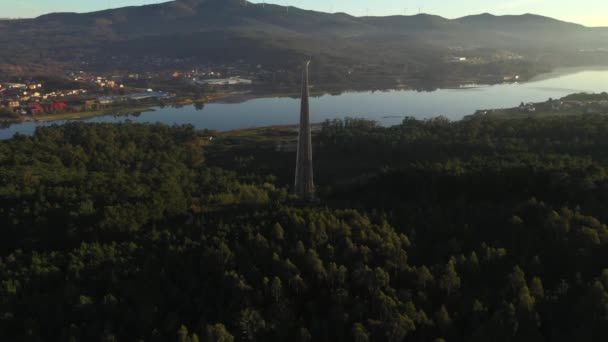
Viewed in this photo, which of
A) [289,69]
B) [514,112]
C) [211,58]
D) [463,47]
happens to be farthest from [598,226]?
[463,47]

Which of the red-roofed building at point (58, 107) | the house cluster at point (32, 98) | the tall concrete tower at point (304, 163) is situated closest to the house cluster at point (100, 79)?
the house cluster at point (32, 98)

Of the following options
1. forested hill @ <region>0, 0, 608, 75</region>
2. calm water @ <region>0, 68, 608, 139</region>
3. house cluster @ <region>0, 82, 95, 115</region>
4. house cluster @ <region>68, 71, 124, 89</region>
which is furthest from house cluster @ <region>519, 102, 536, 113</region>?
house cluster @ <region>68, 71, 124, 89</region>

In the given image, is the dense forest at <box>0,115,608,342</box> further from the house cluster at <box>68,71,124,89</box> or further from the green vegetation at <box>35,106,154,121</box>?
the house cluster at <box>68,71,124,89</box>

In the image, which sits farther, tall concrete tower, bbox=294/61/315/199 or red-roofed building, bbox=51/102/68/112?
red-roofed building, bbox=51/102/68/112

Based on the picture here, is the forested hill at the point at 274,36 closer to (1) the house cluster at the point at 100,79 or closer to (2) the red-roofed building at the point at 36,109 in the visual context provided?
(1) the house cluster at the point at 100,79

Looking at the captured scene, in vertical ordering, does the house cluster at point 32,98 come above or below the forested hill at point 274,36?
below
